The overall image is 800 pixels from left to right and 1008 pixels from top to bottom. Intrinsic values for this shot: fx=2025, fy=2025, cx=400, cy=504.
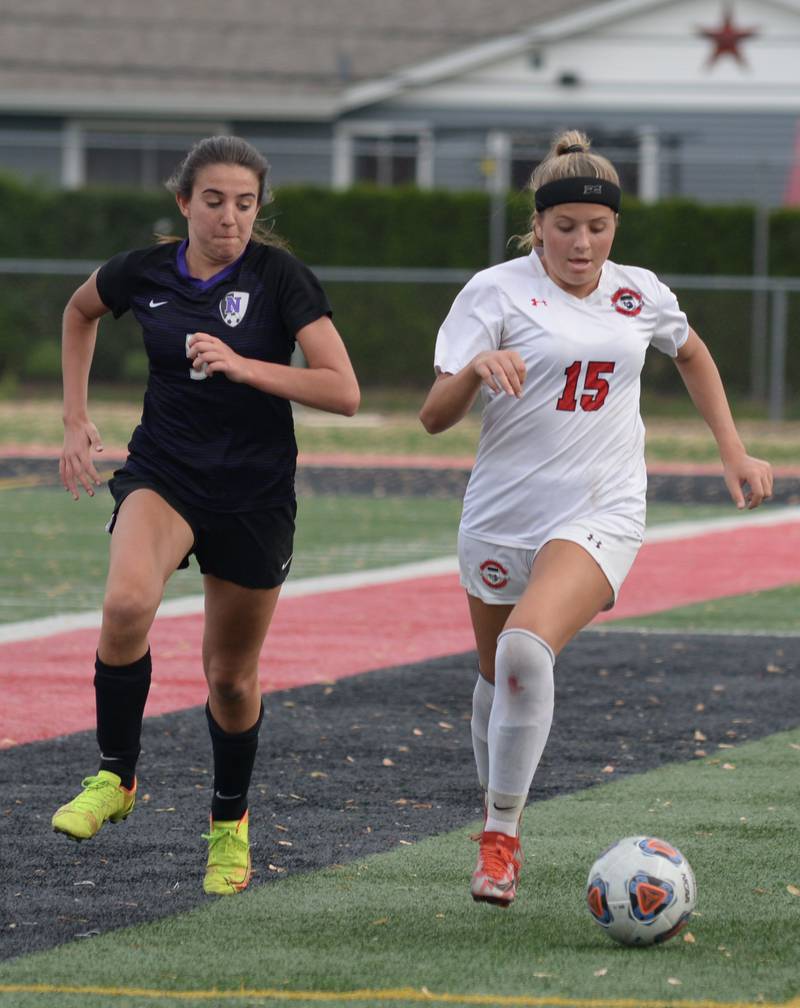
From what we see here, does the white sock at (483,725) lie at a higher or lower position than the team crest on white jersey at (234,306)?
lower

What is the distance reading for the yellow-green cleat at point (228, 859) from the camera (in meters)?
5.78

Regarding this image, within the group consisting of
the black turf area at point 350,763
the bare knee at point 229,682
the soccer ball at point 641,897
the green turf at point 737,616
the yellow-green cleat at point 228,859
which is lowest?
the green turf at point 737,616

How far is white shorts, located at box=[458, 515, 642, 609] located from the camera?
18.8ft

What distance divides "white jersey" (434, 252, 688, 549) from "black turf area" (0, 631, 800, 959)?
50.6 inches

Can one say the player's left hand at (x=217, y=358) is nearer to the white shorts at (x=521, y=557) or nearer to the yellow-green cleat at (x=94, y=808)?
the white shorts at (x=521, y=557)

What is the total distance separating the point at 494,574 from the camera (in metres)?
5.88

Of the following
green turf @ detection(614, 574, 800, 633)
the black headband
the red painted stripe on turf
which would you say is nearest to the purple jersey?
the black headband

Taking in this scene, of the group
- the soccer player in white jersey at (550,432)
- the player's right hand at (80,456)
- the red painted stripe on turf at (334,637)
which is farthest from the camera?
the red painted stripe on turf at (334,637)

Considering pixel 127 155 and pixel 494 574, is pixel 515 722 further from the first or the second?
pixel 127 155

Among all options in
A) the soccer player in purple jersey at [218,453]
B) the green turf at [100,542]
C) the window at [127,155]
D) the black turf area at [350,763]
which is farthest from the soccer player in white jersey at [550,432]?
the window at [127,155]

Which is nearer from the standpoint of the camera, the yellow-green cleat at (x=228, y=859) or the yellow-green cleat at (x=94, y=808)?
the yellow-green cleat at (x=94, y=808)

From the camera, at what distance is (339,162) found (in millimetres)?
32406

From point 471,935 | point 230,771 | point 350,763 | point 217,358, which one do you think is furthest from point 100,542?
point 471,935

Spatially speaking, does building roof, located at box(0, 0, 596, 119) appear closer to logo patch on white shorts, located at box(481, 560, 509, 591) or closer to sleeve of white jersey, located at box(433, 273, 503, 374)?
A: sleeve of white jersey, located at box(433, 273, 503, 374)
